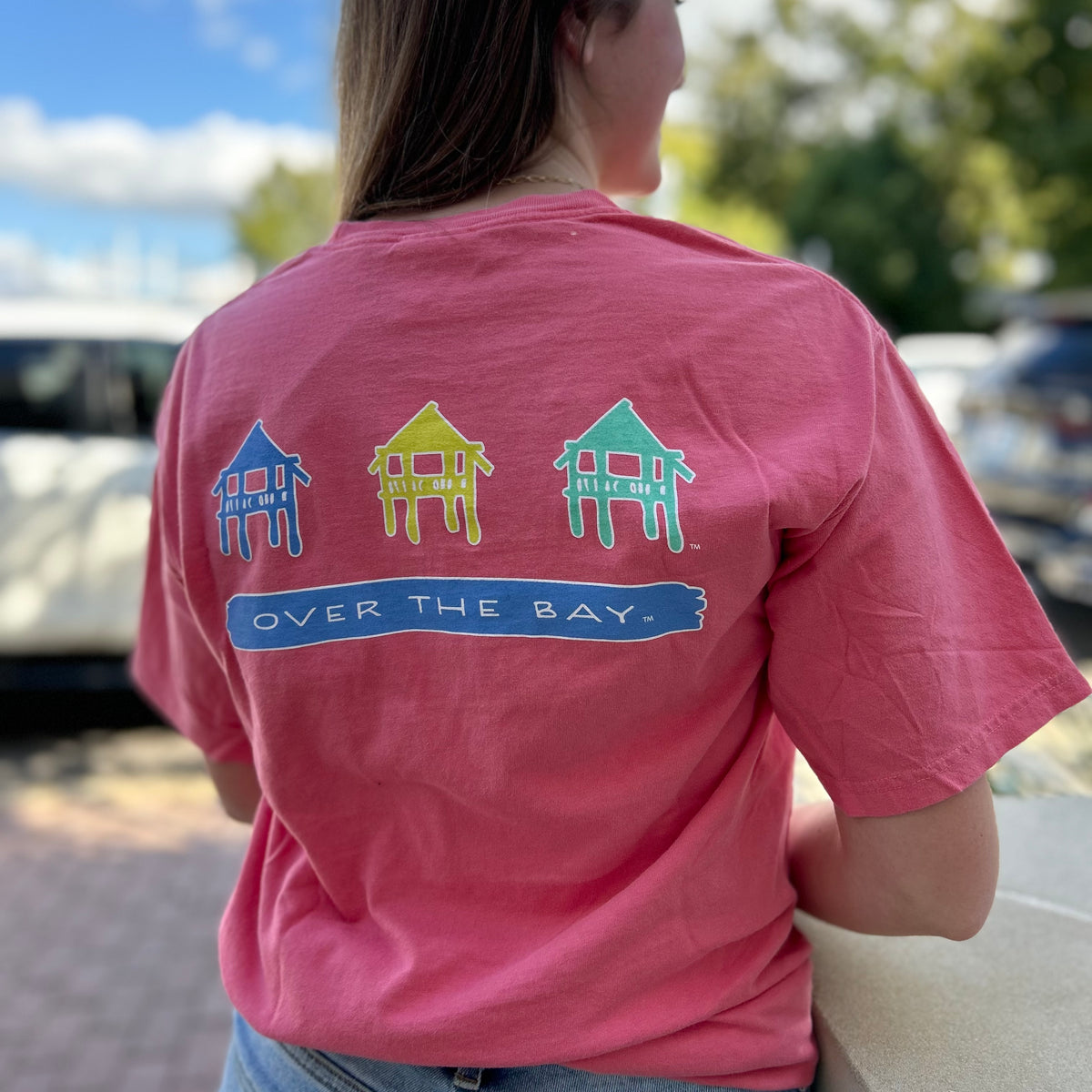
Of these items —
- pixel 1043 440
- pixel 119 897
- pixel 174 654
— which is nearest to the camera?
pixel 174 654

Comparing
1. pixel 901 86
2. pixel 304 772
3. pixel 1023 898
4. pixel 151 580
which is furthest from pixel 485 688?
pixel 901 86

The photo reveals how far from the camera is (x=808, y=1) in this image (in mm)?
27719

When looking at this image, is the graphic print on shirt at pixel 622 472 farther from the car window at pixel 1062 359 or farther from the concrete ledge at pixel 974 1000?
the car window at pixel 1062 359

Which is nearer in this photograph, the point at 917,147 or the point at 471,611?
the point at 471,611

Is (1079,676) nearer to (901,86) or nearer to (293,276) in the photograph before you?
(293,276)

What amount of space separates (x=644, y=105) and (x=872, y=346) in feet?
1.20

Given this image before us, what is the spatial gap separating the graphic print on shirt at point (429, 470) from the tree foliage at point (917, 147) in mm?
20069

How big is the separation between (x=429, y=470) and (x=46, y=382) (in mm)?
Result: 4803

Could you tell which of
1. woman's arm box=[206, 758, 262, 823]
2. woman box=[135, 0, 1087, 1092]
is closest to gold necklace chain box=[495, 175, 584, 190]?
woman box=[135, 0, 1087, 1092]

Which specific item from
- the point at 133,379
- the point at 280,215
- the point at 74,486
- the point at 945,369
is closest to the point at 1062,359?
the point at 133,379

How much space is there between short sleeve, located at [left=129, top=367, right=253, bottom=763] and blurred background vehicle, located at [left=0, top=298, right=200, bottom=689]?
390 centimetres

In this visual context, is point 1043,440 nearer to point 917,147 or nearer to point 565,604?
point 565,604

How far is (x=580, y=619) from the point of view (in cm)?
92

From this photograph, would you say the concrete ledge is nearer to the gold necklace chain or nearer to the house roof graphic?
the house roof graphic
